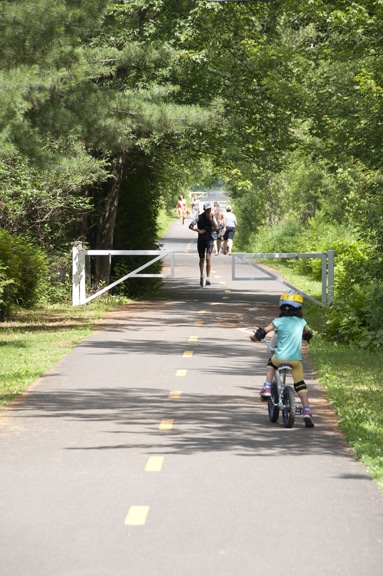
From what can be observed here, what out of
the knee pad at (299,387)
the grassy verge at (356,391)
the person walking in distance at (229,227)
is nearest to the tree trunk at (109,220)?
the grassy verge at (356,391)

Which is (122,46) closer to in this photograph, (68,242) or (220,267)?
(68,242)

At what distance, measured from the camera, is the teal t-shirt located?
36.3ft

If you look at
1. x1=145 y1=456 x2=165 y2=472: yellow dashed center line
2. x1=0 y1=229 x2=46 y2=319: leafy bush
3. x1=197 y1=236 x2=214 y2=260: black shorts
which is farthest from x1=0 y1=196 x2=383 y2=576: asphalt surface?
x1=197 y1=236 x2=214 y2=260: black shorts

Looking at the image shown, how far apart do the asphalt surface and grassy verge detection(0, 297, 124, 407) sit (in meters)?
0.28

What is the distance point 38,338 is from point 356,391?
23.0ft

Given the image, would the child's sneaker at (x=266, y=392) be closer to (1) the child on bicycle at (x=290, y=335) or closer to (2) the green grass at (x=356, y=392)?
(1) the child on bicycle at (x=290, y=335)

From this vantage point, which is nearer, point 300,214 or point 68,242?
point 68,242

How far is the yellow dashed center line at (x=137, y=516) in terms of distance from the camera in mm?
7180

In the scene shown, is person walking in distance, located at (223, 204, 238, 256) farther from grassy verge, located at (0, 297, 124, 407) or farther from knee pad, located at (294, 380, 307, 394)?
knee pad, located at (294, 380, 307, 394)

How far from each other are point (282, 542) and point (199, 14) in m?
19.3

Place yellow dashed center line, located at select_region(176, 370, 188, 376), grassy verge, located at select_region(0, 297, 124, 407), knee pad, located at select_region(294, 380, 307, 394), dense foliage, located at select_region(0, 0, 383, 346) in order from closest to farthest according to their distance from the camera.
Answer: knee pad, located at select_region(294, 380, 307, 394) < grassy verge, located at select_region(0, 297, 124, 407) < yellow dashed center line, located at select_region(176, 370, 188, 376) < dense foliage, located at select_region(0, 0, 383, 346)

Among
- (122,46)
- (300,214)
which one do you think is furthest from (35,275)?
(300,214)

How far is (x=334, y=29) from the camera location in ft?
67.6

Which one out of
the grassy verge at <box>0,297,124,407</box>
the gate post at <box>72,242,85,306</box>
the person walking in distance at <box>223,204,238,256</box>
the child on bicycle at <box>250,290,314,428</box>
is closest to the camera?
the child on bicycle at <box>250,290,314,428</box>
